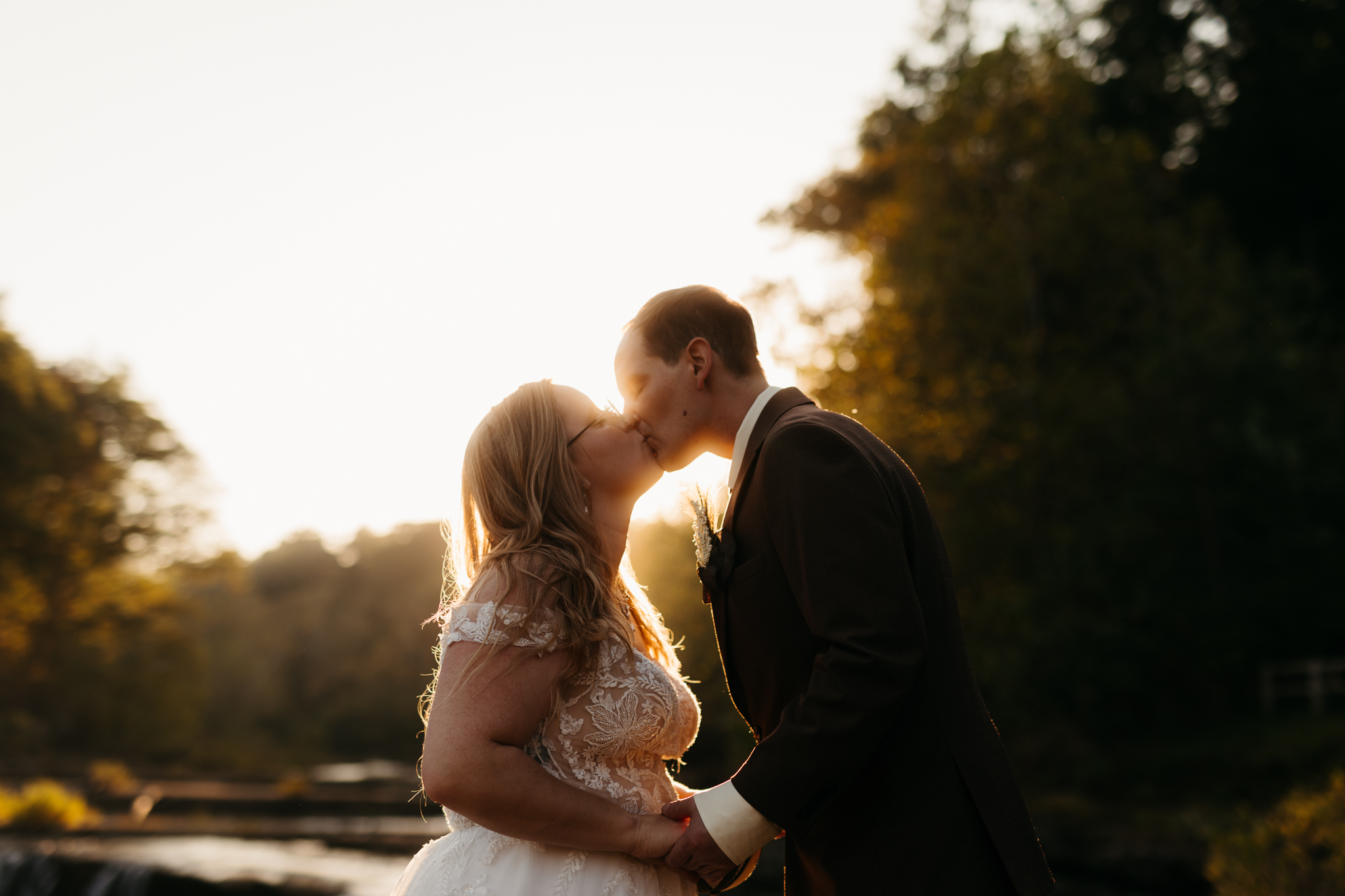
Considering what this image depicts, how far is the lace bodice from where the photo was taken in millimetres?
2035

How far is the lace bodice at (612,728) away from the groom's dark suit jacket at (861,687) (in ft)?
0.92

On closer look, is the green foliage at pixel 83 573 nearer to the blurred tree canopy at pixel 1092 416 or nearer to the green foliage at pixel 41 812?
the green foliage at pixel 41 812

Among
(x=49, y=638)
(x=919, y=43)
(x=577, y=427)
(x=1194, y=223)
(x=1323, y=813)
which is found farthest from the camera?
(x=49, y=638)

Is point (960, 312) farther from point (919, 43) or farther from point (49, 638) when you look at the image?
point (49, 638)

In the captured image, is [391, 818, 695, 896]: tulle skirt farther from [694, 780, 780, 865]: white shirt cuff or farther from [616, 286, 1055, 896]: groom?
[694, 780, 780, 865]: white shirt cuff

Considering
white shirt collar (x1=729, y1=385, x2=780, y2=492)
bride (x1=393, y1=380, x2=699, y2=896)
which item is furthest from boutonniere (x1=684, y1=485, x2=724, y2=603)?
bride (x1=393, y1=380, x2=699, y2=896)

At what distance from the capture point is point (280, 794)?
603 inches

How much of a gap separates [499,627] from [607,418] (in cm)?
60

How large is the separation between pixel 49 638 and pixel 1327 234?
109 feet

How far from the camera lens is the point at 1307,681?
15.6 m

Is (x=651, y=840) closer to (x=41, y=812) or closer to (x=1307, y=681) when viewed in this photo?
(x=41, y=812)

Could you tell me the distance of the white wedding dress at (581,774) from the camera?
6.48 ft

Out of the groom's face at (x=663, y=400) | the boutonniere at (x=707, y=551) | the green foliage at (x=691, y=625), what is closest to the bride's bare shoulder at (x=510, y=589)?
the boutonniere at (x=707, y=551)

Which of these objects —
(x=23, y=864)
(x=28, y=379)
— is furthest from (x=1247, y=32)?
(x=28, y=379)
